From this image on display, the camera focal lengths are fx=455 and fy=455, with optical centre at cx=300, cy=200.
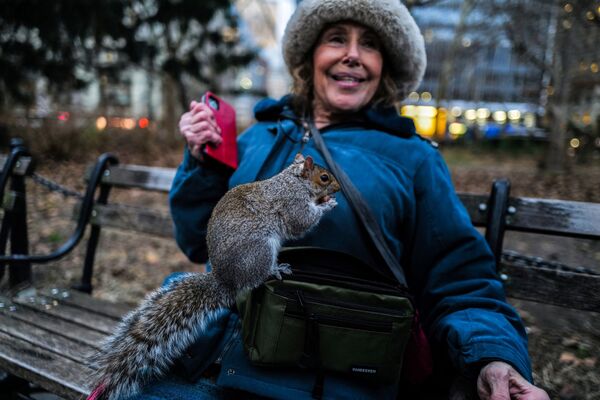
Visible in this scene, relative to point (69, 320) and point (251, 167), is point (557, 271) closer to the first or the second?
point (251, 167)

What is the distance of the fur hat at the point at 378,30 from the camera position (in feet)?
4.99

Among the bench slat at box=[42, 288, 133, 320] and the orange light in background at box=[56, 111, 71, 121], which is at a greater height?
the orange light in background at box=[56, 111, 71, 121]

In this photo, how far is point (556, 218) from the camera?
1.49 meters

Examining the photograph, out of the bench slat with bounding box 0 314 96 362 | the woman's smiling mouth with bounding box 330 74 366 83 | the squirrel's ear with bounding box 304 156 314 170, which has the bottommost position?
the bench slat with bounding box 0 314 96 362

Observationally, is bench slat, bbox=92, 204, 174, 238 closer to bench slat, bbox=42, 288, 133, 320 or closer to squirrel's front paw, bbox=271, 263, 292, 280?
bench slat, bbox=42, 288, 133, 320

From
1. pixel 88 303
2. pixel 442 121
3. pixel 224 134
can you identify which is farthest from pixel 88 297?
pixel 442 121

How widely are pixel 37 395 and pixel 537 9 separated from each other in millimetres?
7980

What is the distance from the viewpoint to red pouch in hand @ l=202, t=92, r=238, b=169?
1512 mm

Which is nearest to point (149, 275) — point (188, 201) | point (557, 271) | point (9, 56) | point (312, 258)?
point (188, 201)

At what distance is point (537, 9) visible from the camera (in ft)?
23.2

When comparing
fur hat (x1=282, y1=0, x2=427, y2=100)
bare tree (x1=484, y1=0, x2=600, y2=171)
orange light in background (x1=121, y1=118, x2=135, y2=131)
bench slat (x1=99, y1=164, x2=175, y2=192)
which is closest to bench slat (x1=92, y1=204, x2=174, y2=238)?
bench slat (x1=99, y1=164, x2=175, y2=192)

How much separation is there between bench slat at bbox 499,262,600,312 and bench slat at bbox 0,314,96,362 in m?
1.46

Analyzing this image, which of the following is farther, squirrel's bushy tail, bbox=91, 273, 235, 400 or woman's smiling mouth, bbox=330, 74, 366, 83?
woman's smiling mouth, bbox=330, 74, 366, 83

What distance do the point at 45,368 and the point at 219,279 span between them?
2.42 feet
